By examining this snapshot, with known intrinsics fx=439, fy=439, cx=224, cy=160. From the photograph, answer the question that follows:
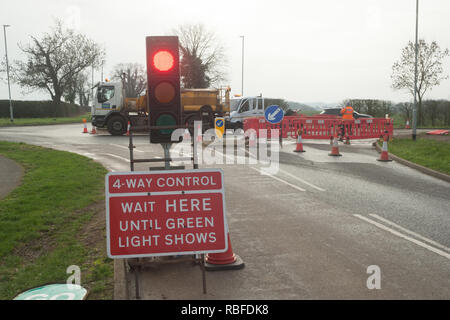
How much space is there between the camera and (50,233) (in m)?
6.30

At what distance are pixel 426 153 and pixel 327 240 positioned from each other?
446 inches

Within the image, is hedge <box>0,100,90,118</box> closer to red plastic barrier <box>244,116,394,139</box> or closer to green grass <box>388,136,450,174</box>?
red plastic barrier <box>244,116,394,139</box>

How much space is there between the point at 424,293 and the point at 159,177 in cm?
282

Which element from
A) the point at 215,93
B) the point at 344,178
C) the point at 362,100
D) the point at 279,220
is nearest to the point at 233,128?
the point at 215,93

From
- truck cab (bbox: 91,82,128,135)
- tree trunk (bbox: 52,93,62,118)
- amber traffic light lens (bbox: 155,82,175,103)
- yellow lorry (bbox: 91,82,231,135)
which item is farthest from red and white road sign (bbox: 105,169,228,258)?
tree trunk (bbox: 52,93,62,118)

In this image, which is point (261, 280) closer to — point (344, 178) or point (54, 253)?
point (54, 253)

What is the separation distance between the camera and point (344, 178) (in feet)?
36.5

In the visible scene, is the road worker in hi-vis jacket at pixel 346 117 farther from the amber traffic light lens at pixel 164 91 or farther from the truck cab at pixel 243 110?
the amber traffic light lens at pixel 164 91

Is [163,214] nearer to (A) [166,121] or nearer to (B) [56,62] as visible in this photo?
(A) [166,121]

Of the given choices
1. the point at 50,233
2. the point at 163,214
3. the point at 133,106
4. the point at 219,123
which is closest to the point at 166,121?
the point at 163,214

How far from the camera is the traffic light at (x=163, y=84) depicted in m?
4.77

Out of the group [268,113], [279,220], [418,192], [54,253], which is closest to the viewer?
[54,253]

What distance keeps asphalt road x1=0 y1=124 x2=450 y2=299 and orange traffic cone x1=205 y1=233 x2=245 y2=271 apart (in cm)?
7

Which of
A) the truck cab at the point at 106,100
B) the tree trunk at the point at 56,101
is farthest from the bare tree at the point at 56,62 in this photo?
the truck cab at the point at 106,100
